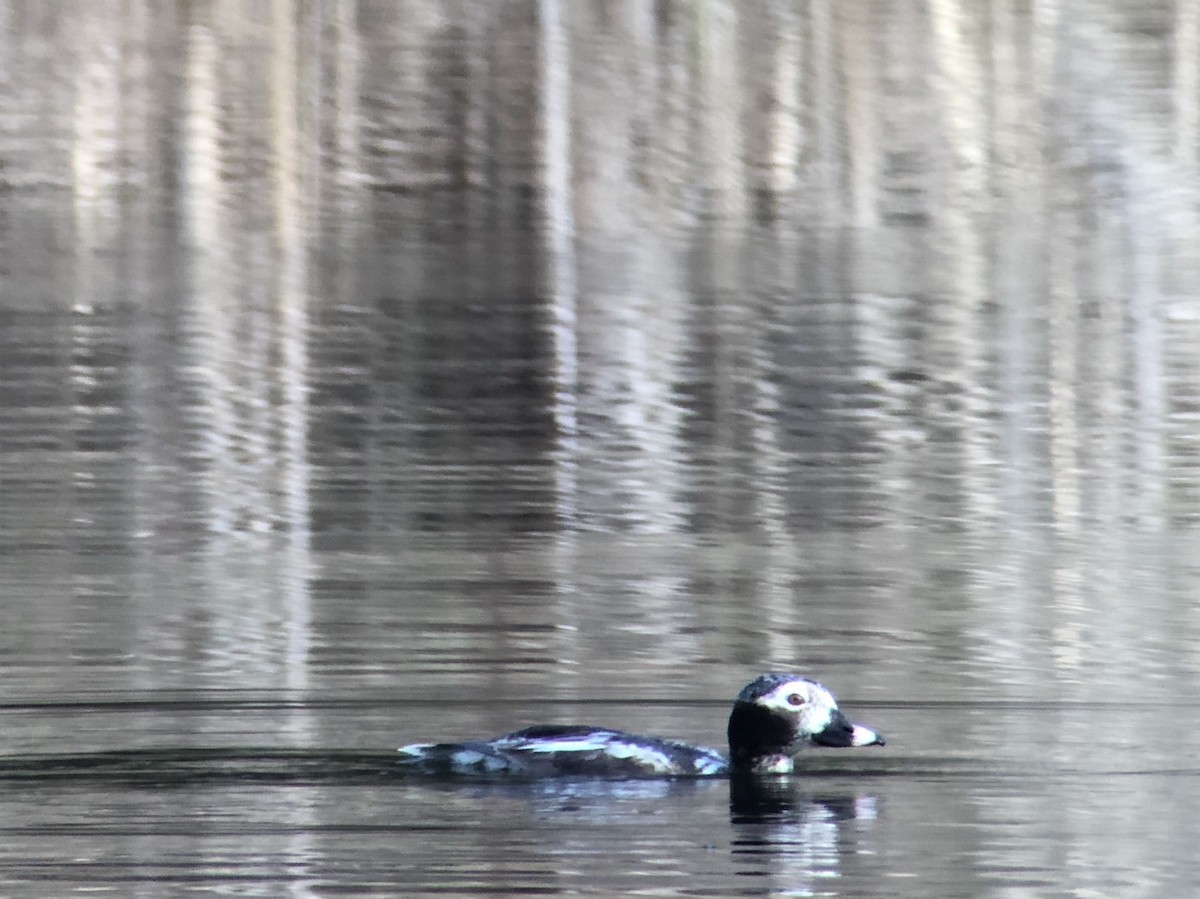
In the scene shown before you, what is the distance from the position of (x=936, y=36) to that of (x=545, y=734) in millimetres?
11667

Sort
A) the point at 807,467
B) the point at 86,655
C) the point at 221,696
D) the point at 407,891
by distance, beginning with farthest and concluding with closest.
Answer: the point at 807,467
the point at 86,655
the point at 221,696
the point at 407,891

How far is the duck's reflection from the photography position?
16.5 ft

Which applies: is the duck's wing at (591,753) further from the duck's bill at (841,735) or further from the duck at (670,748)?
the duck's bill at (841,735)

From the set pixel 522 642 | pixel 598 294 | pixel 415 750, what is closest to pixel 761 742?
pixel 415 750

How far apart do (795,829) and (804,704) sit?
753 mm

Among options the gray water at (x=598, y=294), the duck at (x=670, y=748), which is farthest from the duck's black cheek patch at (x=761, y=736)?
the gray water at (x=598, y=294)

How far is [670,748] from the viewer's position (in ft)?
20.5

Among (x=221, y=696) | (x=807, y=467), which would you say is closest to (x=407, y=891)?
(x=221, y=696)

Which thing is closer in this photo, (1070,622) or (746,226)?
(1070,622)

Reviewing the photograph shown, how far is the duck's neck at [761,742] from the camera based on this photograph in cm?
624

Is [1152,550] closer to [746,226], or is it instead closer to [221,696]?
[746,226]

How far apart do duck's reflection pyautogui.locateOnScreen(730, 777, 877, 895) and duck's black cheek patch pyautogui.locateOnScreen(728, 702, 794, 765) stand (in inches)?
2.8

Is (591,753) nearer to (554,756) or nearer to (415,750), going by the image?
(554,756)

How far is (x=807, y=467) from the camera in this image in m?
15.3
